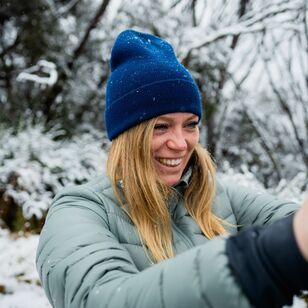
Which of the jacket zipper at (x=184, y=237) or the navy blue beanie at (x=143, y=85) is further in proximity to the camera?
the navy blue beanie at (x=143, y=85)

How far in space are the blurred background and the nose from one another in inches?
107

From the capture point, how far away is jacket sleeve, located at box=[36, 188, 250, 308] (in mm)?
613

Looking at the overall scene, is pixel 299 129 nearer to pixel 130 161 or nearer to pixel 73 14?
pixel 73 14

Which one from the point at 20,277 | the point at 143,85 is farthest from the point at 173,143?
the point at 20,277

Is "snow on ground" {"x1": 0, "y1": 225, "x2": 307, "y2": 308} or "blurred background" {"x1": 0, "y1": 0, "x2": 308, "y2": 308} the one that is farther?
"blurred background" {"x1": 0, "y1": 0, "x2": 308, "y2": 308}

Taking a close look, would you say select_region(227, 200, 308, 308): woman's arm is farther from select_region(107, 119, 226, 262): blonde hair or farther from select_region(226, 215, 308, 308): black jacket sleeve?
select_region(107, 119, 226, 262): blonde hair

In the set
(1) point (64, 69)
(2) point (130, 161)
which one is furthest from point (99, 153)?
(2) point (130, 161)

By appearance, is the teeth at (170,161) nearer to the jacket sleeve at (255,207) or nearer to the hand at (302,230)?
the jacket sleeve at (255,207)

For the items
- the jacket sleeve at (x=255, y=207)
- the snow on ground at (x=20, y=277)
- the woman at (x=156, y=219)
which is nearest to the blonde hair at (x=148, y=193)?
the woman at (x=156, y=219)

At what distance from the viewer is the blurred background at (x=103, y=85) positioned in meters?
4.48

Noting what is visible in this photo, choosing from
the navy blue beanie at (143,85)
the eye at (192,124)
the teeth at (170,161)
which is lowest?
the teeth at (170,161)

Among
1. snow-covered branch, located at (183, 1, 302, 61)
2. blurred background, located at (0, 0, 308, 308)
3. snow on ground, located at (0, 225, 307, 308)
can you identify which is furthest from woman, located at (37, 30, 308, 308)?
snow-covered branch, located at (183, 1, 302, 61)

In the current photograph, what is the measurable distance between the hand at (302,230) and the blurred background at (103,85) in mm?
3595

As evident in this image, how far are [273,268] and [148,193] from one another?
0.88m
